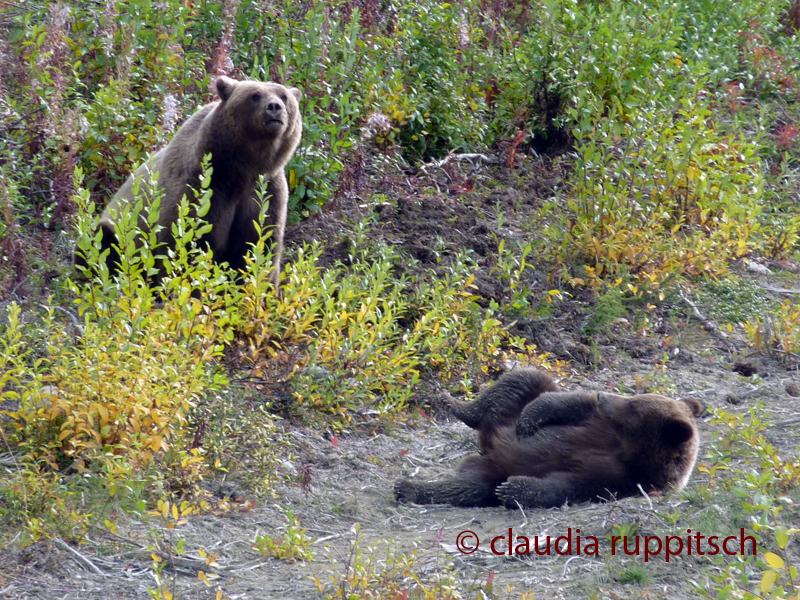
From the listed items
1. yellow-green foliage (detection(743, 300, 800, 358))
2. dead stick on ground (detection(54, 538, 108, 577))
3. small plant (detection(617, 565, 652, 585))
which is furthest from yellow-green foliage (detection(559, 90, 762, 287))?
dead stick on ground (detection(54, 538, 108, 577))

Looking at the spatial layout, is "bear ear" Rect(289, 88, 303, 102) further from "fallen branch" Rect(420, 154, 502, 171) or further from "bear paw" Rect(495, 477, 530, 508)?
"bear paw" Rect(495, 477, 530, 508)

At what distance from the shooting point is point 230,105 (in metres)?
6.20

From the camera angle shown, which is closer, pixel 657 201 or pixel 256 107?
pixel 256 107

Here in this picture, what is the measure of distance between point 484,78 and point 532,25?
4.79 ft

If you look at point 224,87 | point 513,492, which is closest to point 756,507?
point 513,492

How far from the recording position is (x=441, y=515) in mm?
4180

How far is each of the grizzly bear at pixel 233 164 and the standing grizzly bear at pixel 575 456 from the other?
2296 millimetres

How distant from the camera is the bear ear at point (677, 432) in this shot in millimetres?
4164

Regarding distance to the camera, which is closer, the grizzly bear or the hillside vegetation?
the hillside vegetation

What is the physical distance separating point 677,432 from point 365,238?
11.3ft

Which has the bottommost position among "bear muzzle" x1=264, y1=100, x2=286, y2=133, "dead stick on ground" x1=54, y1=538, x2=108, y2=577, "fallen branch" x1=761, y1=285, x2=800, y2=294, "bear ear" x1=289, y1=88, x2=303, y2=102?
"dead stick on ground" x1=54, y1=538, x2=108, y2=577

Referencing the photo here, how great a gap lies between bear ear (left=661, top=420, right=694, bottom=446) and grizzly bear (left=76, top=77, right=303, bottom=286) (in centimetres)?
297

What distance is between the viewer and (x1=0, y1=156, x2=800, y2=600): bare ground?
124 inches

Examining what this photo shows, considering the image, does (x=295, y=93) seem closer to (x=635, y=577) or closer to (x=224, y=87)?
(x=224, y=87)
